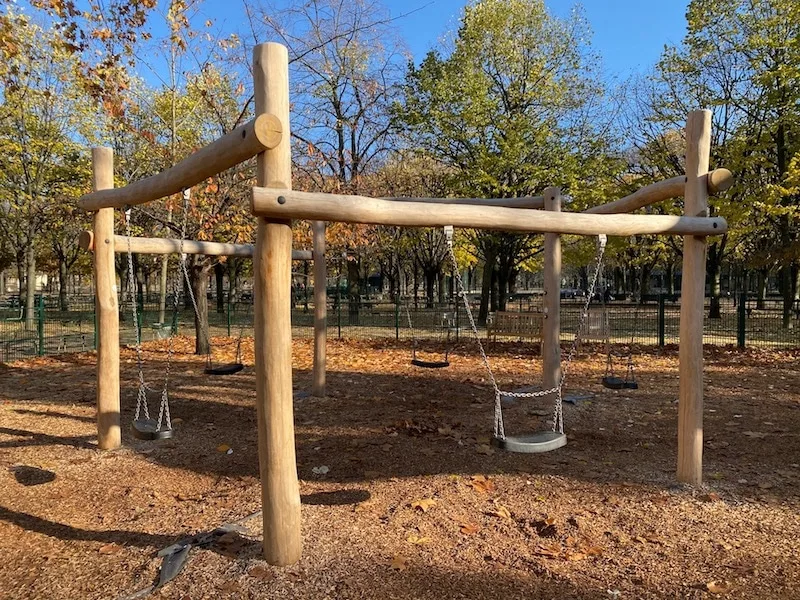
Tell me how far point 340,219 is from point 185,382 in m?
6.92

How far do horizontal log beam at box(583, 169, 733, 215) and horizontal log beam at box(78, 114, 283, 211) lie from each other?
124 inches

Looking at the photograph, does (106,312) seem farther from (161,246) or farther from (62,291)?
(62,291)

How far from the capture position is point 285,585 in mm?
3047

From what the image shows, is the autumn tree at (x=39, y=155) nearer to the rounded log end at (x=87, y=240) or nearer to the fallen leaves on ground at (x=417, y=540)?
the rounded log end at (x=87, y=240)

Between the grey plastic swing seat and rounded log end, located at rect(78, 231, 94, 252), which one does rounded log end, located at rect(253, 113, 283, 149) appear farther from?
rounded log end, located at rect(78, 231, 94, 252)

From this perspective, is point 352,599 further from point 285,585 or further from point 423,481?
point 423,481

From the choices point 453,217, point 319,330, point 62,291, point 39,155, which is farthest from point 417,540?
point 62,291

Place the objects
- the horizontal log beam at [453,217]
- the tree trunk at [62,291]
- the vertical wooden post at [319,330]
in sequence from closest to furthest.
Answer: the horizontal log beam at [453,217], the vertical wooden post at [319,330], the tree trunk at [62,291]

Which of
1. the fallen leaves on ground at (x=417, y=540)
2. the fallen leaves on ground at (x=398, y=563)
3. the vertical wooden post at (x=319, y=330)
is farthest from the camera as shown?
the vertical wooden post at (x=319, y=330)

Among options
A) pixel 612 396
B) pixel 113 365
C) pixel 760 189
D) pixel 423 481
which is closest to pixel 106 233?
pixel 113 365

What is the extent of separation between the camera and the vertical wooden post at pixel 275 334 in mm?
3154

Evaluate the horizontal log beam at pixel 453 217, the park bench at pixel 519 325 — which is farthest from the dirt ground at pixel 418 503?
the park bench at pixel 519 325

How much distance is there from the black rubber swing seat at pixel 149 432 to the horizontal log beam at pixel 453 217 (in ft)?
8.30

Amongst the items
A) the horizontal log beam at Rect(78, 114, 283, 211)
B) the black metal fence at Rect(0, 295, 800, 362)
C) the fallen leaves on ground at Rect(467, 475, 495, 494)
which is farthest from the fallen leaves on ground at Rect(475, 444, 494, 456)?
the black metal fence at Rect(0, 295, 800, 362)
